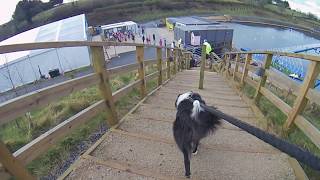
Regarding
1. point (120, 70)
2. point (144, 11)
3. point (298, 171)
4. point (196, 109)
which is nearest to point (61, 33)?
point (120, 70)

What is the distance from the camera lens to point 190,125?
8.58ft

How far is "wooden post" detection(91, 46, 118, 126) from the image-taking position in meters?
3.07

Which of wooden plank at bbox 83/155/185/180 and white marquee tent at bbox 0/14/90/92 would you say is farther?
white marquee tent at bbox 0/14/90/92

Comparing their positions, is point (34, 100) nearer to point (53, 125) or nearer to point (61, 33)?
point (53, 125)

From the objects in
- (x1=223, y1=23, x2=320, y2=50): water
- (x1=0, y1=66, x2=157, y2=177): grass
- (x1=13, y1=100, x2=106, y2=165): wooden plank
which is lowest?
(x1=223, y1=23, x2=320, y2=50): water

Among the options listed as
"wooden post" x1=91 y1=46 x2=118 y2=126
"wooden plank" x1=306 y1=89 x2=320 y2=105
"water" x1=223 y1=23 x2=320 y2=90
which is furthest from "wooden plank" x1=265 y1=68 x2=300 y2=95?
"water" x1=223 y1=23 x2=320 y2=90

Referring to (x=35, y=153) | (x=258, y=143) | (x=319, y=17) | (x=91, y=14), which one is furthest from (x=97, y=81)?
(x=319, y=17)

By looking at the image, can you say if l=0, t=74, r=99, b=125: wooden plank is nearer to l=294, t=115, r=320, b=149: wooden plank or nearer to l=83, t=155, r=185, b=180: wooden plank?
l=83, t=155, r=185, b=180: wooden plank

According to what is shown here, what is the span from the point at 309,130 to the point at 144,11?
158ft

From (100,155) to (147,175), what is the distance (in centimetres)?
62

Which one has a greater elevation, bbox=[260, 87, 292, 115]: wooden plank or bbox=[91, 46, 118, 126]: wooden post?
bbox=[91, 46, 118, 126]: wooden post

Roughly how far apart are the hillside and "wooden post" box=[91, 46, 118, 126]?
4176 centimetres

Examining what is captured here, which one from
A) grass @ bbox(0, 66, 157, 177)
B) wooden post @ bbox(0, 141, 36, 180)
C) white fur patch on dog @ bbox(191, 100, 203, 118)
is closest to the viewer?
wooden post @ bbox(0, 141, 36, 180)

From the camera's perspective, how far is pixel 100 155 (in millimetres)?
2824
